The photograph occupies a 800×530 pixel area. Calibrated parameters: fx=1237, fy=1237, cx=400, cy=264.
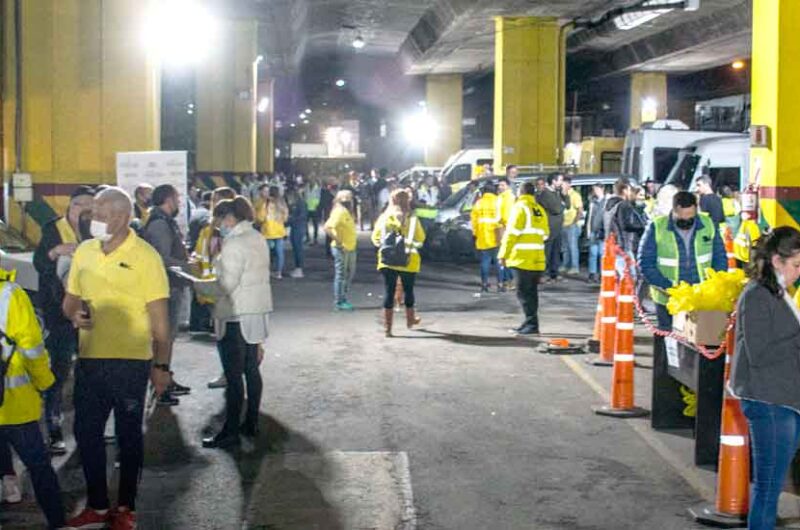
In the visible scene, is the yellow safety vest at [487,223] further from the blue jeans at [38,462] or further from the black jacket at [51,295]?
the blue jeans at [38,462]

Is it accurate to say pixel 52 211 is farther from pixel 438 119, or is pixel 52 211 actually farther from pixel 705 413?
pixel 438 119

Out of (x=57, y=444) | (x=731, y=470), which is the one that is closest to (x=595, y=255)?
(x=57, y=444)

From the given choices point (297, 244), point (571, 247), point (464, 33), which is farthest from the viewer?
point (464, 33)

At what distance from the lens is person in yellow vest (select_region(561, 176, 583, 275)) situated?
22609 mm

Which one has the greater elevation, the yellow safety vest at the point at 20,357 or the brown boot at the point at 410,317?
the yellow safety vest at the point at 20,357

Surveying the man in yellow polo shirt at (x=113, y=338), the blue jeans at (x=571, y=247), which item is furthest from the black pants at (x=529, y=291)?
the man in yellow polo shirt at (x=113, y=338)

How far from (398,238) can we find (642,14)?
19897 millimetres

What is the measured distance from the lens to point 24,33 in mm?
16438

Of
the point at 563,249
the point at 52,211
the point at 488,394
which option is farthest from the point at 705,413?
the point at 563,249

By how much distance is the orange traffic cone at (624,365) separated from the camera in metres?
10.4

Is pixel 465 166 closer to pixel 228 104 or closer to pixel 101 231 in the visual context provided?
pixel 228 104

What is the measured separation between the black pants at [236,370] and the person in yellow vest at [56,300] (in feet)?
3.83

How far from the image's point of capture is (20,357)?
6383 millimetres

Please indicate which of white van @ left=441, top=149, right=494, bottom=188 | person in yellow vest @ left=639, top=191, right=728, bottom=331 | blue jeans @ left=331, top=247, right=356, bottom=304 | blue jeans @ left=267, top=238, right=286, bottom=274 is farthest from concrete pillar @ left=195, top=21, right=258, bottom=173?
person in yellow vest @ left=639, top=191, right=728, bottom=331
